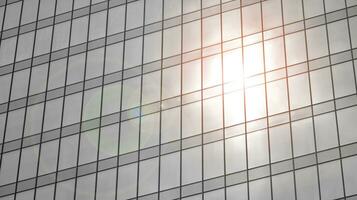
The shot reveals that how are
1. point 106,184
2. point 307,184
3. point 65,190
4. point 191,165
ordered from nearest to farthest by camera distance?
point 307,184 → point 191,165 → point 106,184 → point 65,190

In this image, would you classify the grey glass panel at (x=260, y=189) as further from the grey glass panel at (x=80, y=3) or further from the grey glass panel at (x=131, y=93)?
the grey glass panel at (x=80, y=3)

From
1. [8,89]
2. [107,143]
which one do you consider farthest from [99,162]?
[8,89]

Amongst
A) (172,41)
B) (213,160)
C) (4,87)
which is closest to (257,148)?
(213,160)

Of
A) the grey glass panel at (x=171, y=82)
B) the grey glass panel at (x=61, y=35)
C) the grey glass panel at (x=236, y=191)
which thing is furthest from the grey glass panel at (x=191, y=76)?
the grey glass panel at (x=61, y=35)

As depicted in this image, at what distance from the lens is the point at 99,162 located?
231 feet

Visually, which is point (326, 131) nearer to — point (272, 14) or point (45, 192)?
point (272, 14)

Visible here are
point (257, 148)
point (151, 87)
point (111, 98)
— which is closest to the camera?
point (257, 148)

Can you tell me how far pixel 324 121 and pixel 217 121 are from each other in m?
7.96

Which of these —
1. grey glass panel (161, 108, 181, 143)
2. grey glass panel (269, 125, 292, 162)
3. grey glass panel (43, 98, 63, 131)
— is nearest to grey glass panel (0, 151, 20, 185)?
grey glass panel (43, 98, 63, 131)

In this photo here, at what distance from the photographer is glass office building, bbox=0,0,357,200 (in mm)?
64688

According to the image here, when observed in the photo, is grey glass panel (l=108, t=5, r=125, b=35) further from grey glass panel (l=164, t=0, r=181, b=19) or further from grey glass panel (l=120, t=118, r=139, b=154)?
grey glass panel (l=120, t=118, r=139, b=154)

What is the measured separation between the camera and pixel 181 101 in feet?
231

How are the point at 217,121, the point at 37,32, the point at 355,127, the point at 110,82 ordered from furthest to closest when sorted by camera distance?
the point at 37,32, the point at 110,82, the point at 217,121, the point at 355,127

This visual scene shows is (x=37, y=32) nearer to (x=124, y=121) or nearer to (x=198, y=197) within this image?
(x=124, y=121)
